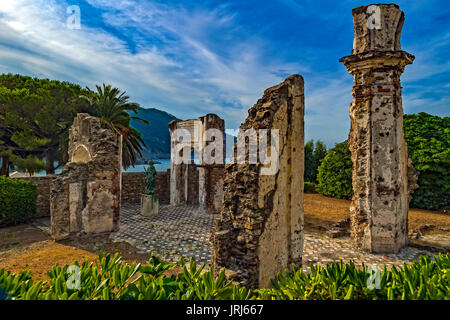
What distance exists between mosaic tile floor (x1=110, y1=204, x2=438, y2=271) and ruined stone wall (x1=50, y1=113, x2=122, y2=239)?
1.00 meters

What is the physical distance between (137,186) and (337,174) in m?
A: 14.3

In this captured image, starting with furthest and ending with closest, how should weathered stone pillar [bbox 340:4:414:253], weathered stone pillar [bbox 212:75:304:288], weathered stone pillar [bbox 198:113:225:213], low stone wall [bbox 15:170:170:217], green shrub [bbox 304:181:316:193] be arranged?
green shrub [bbox 304:181:316:193] → weathered stone pillar [bbox 198:113:225:213] → low stone wall [bbox 15:170:170:217] → weathered stone pillar [bbox 340:4:414:253] → weathered stone pillar [bbox 212:75:304:288]

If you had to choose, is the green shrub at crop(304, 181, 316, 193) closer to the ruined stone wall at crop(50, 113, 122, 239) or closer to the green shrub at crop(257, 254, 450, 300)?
the ruined stone wall at crop(50, 113, 122, 239)

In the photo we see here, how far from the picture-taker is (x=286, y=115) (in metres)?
4.82

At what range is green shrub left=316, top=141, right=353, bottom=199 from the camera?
56.9 feet

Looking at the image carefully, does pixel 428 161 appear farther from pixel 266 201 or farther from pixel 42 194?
pixel 42 194

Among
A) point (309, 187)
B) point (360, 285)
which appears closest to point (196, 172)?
point (309, 187)

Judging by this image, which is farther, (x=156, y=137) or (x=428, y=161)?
(x=156, y=137)

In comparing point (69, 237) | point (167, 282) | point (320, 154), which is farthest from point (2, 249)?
point (320, 154)

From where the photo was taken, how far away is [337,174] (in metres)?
18.0

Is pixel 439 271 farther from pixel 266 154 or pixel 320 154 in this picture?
pixel 320 154

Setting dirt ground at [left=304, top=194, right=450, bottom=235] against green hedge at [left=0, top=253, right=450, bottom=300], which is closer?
green hedge at [left=0, top=253, right=450, bottom=300]

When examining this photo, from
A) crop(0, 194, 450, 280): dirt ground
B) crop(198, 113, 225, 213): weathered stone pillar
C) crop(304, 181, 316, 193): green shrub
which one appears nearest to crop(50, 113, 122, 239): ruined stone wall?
crop(0, 194, 450, 280): dirt ground
